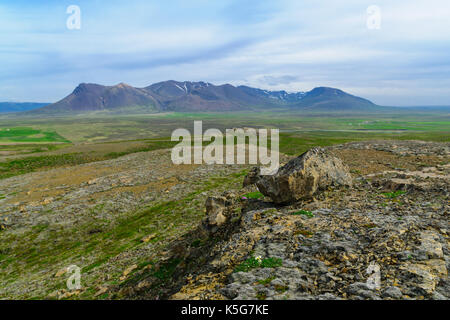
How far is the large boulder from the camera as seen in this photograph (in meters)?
17.7

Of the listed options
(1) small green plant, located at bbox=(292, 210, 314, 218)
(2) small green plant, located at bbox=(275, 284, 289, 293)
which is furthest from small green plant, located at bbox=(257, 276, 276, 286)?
(1) small green plant, located at bbox=(292, 210, 314, 218)

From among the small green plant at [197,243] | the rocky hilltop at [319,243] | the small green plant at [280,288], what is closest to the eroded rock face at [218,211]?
the rocky hilltop at [319,243]

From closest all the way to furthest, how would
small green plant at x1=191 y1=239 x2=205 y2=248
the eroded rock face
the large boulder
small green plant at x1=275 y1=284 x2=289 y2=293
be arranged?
small green plant at x1=275 y1=284 x2=289 y2=293 < the large boulder < small green plant at x1=191 y1=239 x2=205 y2=248 < the eroded rock face

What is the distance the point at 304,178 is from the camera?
1761cm

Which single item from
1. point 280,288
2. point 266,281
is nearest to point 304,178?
point 266,281

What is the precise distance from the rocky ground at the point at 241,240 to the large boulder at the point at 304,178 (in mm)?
564

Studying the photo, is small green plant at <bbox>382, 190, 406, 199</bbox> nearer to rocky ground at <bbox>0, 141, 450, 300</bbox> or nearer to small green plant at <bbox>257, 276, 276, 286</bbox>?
rocky ground at <bbox>0, 141, 450, 300</bbox>

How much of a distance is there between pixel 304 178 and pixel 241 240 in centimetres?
691

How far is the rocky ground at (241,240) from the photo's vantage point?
31.8ft

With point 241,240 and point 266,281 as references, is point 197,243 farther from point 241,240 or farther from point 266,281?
point 266,281

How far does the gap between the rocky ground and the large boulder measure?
1.85ft
